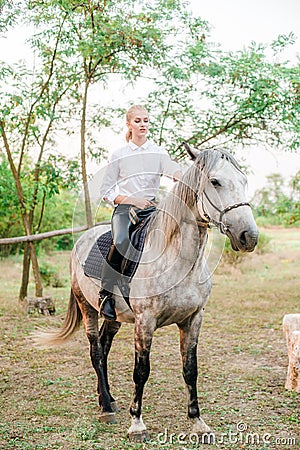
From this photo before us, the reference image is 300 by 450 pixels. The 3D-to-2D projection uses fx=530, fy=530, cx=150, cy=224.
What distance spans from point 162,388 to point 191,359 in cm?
113

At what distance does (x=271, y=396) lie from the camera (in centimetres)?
416

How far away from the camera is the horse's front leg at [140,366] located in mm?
3195

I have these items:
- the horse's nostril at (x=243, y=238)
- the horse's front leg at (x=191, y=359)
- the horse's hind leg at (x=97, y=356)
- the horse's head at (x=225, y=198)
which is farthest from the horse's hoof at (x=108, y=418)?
the horse's nostril at (x=243, y=238)

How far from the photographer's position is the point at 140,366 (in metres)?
3.28

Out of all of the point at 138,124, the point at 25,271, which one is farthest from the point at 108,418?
the point at 25,271

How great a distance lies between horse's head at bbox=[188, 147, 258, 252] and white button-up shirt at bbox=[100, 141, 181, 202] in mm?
460

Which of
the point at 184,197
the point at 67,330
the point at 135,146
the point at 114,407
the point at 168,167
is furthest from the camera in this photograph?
the point at 67,330

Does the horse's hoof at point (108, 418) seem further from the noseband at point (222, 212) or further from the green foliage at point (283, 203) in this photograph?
the green foliage at point (283, 203)

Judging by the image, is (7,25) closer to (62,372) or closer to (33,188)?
(33,188)

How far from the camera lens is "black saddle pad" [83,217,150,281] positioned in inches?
129

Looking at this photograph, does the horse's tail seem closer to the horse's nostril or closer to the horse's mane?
the horse's mane

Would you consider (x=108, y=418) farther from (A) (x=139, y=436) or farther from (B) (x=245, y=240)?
(B) (x=245, y=240)

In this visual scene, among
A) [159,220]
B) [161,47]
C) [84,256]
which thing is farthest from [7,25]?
[159,220]

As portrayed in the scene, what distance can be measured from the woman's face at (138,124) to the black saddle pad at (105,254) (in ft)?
1.87
